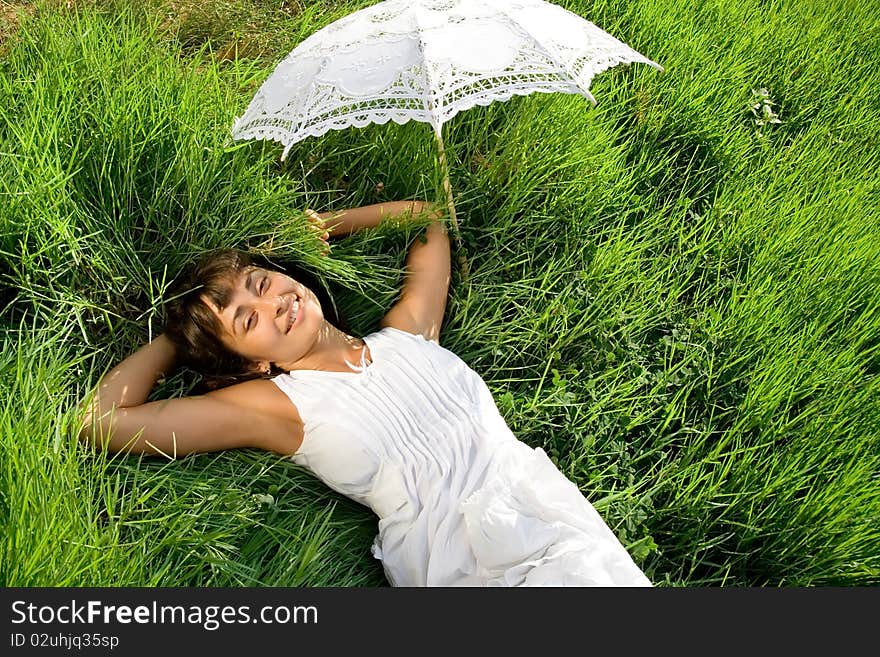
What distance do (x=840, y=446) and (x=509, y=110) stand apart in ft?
6.24

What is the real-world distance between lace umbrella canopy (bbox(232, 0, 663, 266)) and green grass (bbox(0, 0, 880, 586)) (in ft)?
1.40

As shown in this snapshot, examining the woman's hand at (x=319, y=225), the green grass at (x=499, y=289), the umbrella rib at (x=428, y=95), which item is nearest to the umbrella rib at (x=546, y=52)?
the umbrella rib at (x=428, y=95)

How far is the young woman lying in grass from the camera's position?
7.29 feet

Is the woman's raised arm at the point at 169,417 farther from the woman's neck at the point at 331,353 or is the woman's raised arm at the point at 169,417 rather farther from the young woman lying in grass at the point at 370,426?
the woman's neck at the point at 331,353

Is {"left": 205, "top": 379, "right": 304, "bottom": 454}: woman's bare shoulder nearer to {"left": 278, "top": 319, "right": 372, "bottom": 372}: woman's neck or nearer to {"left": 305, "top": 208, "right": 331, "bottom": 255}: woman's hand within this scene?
{"left": 278, "top": 319, "right": 372, "bottom": 372}: woman's neck

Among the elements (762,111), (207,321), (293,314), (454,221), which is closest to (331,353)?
(293,314)

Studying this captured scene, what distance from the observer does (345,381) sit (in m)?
2.53

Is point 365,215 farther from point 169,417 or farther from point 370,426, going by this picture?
point 169,417

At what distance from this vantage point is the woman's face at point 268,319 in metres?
2.41

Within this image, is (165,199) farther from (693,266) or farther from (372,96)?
(693,266)

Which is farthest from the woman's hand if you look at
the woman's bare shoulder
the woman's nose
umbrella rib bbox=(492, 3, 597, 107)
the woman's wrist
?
umbrella rib bbox=(492, 3, 597, 107)

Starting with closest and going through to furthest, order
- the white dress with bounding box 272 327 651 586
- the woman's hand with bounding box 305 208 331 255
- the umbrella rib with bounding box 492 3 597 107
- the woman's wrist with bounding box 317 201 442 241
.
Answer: the white dress with bounding box 272 327 651 586, the umbrella rib with bounding box 492 3 597 107, the woman's hand with bounding box 305 208 331 255, the woman's wrist with bounding box 317 201 442 241

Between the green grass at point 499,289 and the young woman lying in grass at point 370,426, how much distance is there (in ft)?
0.36

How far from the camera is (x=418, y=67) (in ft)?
8.07
